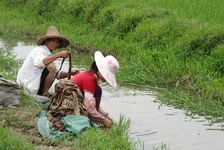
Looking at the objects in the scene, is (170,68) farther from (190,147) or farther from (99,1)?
(99,1)

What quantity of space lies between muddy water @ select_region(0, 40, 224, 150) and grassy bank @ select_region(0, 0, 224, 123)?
15.0 inches

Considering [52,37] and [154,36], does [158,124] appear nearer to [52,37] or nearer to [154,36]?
[52,37]

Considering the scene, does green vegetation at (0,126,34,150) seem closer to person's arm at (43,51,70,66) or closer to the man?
person's arm at (43,51,70,66)

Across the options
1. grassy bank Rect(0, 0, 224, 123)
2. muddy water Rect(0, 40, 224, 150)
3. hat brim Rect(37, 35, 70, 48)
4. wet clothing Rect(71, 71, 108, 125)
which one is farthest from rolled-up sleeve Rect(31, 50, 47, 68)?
grassy bank Rect(0, 0, 224, 123)

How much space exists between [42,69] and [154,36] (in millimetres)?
4176

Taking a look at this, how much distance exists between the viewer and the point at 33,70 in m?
7.05

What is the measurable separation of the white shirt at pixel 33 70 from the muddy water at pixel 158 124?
1.06 metres

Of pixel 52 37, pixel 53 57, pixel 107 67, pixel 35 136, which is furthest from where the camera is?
pixel 52 37

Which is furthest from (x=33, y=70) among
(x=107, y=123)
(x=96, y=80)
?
(x=107, y=123)

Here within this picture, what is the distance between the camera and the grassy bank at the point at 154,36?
8.52m

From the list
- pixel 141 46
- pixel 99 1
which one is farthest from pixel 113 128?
pixel 99 1

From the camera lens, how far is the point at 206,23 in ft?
35.3

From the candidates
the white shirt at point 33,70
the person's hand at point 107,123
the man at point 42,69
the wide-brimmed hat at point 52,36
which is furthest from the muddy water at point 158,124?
the wide-brimmed hat at point 52,36

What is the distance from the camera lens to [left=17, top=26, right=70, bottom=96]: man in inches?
275
